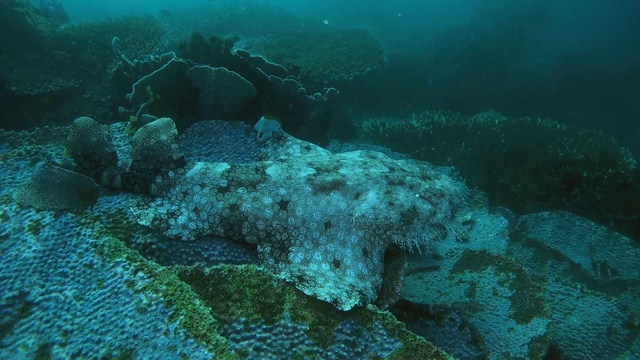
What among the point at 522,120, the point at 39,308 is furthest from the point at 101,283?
the point at 522,120

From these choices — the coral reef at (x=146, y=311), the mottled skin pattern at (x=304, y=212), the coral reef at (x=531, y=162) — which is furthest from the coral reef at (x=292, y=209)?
the coral reef at (x=531, y=162)

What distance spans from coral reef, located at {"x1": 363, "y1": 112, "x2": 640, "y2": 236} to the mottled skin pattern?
317 centimetres

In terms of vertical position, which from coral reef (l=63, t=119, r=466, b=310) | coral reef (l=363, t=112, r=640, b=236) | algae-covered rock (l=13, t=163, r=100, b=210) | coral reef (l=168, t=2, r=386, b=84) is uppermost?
coral reef (l=168, t=2, r=386, b=84)

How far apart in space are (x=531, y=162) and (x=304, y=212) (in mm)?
5258

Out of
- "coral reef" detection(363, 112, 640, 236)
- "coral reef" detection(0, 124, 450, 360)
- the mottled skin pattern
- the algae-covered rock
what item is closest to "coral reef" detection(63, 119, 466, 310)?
the mottled skin pattern

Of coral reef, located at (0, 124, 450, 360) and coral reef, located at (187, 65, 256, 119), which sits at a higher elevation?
coral reef, located at (187, 65, 256, 119)

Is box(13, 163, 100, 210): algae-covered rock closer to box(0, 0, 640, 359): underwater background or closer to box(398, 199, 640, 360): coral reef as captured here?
box(0, 0, 640, 359): underwater background

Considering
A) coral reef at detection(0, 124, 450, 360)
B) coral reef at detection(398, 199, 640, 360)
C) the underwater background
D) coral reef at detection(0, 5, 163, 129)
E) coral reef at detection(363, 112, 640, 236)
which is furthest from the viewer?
coral reef at detection(0, 5, 163, 129)

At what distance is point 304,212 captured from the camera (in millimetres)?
4004

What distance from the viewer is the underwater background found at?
2.59m

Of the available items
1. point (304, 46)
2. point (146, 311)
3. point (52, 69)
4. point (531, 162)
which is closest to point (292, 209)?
point (146, 311)

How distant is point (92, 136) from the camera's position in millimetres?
3896

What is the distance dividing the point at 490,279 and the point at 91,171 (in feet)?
15.2

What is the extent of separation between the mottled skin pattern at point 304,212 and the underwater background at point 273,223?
21 mm
